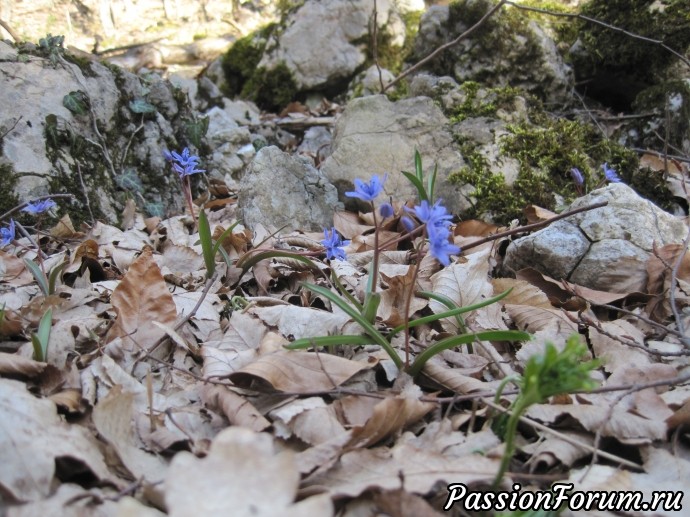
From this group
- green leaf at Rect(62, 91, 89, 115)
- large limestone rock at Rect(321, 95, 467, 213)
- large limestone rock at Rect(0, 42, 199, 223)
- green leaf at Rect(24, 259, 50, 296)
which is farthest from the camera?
large limestone rock at Rect(321, 95, 467, 213)

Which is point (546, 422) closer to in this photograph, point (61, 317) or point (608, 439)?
point (608, 439)

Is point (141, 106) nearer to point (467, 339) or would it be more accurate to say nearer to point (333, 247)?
point (333, 247)

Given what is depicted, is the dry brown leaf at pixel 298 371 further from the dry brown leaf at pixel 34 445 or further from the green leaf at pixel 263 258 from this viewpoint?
the green leaf at pixel 263 258

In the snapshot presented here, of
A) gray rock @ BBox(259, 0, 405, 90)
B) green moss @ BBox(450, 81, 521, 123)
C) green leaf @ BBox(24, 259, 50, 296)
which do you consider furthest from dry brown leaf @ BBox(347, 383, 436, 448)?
gray rock @ BBox(259, 0, 405, 90)

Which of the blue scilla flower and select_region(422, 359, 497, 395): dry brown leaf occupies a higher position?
the blue scilla flower

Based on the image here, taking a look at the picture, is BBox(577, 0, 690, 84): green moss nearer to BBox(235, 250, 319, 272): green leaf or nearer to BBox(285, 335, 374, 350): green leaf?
BBox(235, 250, 319, 272): green leaf

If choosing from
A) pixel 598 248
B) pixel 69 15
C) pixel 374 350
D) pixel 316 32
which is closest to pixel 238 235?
pixel 374 350

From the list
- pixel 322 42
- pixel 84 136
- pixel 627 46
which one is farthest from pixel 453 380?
pixel 322 42
